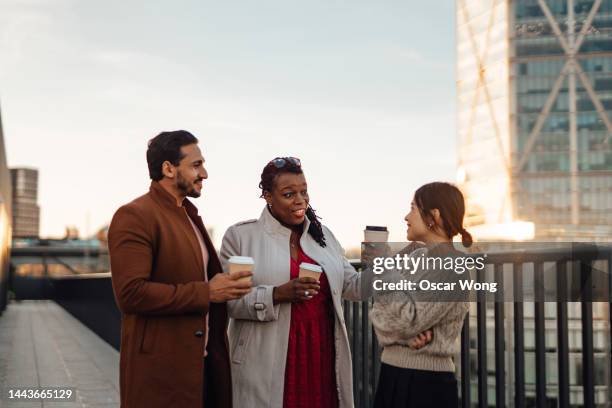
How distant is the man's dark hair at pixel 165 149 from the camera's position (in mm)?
3109

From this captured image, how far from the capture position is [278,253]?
345 centimetres

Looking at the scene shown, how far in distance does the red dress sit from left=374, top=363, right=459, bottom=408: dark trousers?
0.43 meters

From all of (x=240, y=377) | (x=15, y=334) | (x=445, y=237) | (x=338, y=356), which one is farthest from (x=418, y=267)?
(x=15, y=334)

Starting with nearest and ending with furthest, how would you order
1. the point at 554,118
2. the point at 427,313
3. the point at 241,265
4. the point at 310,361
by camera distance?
the point at 427,313
the point at 241,265
the point at 310,361
the point at 554,118

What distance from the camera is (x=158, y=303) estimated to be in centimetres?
285

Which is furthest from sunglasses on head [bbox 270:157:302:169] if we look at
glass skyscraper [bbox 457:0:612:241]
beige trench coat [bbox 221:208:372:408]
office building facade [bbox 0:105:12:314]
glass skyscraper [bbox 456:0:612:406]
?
glass skyscraper [bbox 457:0:612:241]

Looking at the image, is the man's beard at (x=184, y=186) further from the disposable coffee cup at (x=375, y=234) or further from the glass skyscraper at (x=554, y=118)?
the glass skyscraper at (x=554, y=118)

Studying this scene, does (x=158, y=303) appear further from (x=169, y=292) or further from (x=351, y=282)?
(x=351, y=282)

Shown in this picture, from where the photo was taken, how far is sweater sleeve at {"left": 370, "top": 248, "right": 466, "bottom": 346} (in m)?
2.82

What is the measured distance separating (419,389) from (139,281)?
1.08 meters

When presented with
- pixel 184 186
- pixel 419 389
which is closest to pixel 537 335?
pixel 419 389

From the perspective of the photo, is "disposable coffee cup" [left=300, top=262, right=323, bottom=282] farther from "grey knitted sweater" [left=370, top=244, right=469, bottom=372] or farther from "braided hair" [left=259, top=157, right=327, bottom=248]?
"braided hair" [left=259, top=157, right=327, bottom=248]

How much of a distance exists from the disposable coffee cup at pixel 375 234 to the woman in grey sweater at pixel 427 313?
48 centimetres

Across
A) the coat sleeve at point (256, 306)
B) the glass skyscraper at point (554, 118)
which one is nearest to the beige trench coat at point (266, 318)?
the coat sleeve at point (256, 306)
